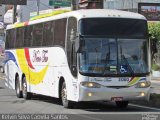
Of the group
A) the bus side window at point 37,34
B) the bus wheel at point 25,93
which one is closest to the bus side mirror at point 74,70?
the bus side window at point 37,34

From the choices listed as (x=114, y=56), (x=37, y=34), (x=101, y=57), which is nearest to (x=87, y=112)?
(x=101, y=57)

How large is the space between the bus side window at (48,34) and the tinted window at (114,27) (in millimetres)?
2919

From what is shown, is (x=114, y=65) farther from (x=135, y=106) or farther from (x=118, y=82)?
(x=135, y=106)

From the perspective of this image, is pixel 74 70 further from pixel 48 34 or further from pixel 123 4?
pixel 123 4

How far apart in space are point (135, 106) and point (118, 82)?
2.97 m

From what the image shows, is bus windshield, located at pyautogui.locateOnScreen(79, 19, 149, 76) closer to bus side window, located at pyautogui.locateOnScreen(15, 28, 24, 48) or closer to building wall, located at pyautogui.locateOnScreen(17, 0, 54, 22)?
bus side window, located at pyautogui.locateOnScreen(15, 28, 24, 48)

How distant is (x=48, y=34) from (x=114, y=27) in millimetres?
3652

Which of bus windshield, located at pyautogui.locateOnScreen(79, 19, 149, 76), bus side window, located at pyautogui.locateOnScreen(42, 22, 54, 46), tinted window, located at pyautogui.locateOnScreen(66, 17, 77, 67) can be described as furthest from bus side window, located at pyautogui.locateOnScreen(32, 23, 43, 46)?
bus windshield, located at pyautogui.locateOnScreen(79, 19, 149, 76)

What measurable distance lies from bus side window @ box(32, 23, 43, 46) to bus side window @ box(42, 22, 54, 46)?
17.6 inches

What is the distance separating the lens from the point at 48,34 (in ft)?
69.6

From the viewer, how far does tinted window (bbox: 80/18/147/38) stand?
18.1m

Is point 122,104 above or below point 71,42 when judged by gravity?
below

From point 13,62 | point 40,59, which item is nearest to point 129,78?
point 40,59

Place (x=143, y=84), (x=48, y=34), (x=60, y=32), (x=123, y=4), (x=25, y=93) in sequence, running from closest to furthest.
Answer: (x=143, y=84)
(x=60, y=32)
(x=48, y=34)
(x=25, y=93)
(x=123, y=4)
